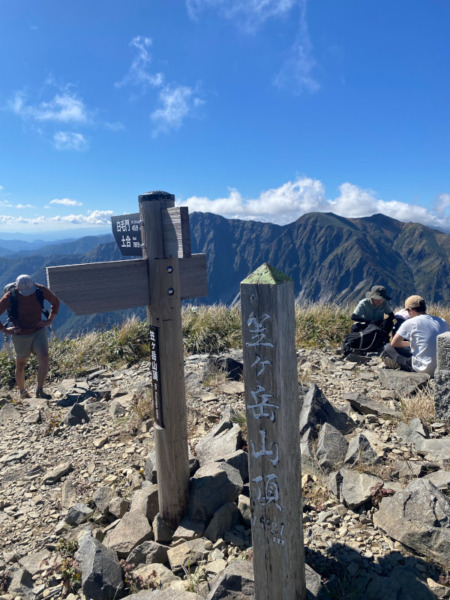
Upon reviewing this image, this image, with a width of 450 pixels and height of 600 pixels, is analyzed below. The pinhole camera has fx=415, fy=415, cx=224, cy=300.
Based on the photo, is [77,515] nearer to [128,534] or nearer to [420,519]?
[128,534]

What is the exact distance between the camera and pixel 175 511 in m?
3.69

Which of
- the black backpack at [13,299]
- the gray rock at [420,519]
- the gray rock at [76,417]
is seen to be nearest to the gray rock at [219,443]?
the gray rock at [420,519]

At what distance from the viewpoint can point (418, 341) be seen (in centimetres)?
640

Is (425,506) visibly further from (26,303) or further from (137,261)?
(26,303)

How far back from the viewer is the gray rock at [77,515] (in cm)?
415

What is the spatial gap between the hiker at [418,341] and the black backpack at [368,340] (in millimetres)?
1421

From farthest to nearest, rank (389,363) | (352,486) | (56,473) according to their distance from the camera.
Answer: (389,363) → (56,473) → (352,486)

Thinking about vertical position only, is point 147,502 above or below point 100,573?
above

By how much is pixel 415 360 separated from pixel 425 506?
383cm

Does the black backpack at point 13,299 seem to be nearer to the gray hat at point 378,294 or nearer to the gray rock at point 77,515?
the gray rock at point 77,515

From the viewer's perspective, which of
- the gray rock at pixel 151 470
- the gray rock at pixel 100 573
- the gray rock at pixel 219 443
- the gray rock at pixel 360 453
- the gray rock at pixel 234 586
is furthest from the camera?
the gray rock at pixel 219 443

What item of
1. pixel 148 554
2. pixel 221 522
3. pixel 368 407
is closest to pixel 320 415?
pixel 368 407

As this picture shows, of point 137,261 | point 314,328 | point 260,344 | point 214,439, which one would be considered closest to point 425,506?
point 260,344

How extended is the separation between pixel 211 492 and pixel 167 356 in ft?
4.25
